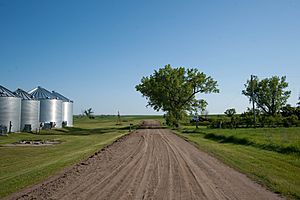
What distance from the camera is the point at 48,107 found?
6625 centimetres

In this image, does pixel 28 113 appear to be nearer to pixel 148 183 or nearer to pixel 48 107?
pixel 48 107

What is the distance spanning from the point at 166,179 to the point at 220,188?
2.27 meters

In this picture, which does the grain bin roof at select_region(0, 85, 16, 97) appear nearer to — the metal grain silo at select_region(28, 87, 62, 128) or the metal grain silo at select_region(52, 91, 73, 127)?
the metal grain silo at select_region(28, 87, 62, 128)

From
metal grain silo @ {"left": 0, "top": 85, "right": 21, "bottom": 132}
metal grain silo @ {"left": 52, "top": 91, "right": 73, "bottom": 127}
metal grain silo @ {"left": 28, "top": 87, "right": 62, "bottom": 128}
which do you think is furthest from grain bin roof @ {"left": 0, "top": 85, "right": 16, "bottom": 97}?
metal grain silo @ {"left": 52, "top": 91, "right": 73, "bottom": 127}

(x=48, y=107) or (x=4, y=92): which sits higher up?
(x=4, y=92)

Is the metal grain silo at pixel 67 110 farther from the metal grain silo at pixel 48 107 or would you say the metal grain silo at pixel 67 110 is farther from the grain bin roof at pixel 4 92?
the grain bin roof at pixel 4 92

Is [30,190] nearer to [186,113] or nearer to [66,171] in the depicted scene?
[66,171]

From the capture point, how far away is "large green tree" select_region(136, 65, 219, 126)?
233 ft

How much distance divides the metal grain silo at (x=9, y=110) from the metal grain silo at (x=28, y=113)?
2603 millimetres

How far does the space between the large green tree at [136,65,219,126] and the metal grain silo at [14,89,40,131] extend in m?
28.0

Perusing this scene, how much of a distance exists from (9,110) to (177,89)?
120 ft

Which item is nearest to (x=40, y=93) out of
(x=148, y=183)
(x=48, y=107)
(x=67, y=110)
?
(x=48, y=107)

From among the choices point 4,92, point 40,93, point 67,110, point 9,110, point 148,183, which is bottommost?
point 148,183

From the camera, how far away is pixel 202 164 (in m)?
15.9
